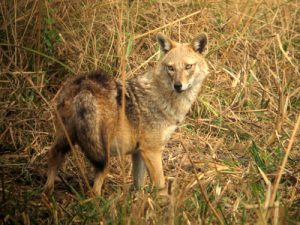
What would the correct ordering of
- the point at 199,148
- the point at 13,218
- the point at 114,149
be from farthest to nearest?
the point at 199,148
the point at 114,149
the point at 13,218

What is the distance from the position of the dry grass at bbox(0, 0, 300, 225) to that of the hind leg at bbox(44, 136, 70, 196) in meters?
0.13

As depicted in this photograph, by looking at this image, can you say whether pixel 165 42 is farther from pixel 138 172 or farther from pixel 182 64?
pixel 138 172

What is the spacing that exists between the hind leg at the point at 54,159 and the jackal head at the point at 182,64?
3.91 feet

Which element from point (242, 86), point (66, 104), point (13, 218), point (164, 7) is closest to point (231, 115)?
point (242, 86)

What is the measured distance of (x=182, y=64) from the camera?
20.6 ft

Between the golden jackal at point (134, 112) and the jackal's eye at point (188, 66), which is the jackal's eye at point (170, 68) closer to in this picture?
the golden jackal at point (134, 112)

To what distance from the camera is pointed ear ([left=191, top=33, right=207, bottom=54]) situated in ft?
21.4

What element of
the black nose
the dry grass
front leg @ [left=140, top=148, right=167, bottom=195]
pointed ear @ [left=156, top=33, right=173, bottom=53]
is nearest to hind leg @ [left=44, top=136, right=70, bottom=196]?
the dry grass

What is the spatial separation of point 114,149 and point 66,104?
619 mm

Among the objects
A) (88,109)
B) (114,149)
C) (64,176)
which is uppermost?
(88,109)

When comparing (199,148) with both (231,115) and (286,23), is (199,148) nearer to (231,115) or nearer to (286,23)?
(231,115)

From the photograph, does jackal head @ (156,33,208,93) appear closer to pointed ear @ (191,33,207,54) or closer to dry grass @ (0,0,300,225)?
pointed ear @ (191,33,207,54)

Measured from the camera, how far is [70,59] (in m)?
7.71

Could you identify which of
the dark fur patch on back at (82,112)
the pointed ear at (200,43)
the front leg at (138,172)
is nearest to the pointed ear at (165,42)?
the pointed ear at (200,43)
